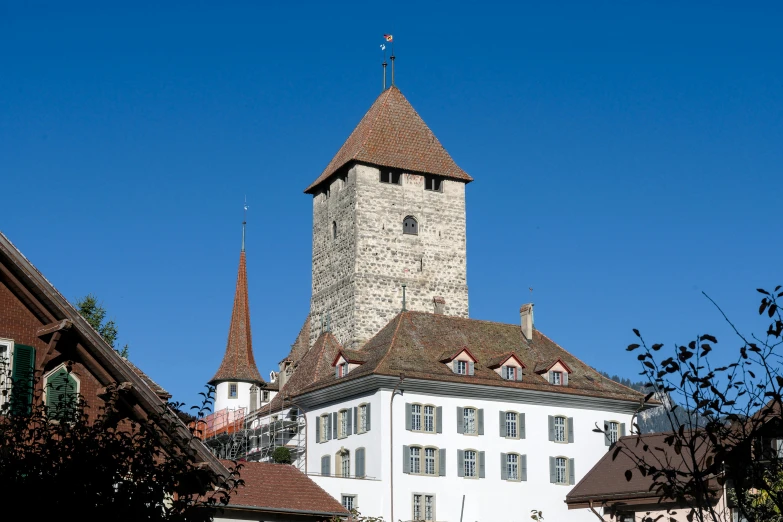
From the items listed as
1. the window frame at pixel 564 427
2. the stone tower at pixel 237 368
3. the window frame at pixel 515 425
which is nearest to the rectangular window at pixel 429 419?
the window frame at pixel 515 425

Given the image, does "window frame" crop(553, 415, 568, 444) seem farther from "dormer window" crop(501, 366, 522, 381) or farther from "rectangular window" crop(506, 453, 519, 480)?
"dormer window" crop(501, 366, 522, 381)

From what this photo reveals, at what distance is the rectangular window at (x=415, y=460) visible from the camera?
53.9m

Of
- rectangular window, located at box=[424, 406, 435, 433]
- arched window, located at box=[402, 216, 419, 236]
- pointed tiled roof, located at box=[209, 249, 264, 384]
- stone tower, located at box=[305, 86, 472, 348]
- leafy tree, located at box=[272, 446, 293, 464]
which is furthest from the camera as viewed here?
pointed tiled roof, located at box=[209, 249, 264, 384]

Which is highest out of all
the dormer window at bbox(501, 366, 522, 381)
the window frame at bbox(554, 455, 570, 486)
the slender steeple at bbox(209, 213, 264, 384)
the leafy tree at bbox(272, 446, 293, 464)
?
the slender steeple at bbox(209, 213, 264, 384)

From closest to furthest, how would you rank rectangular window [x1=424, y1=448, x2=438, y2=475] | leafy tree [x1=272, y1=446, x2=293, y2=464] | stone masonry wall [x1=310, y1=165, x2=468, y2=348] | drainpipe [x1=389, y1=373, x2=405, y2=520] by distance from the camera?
drainpipe [x1=389, y1=373, x2=405, y2=520] < rectangular window [x1=424, y1=448, x2=438, y2=475] < leafy tree [x1=272, y1=446, x2=293, y2=464] < stone masonry wall [x1=310, y1=165, x2=468, y2=348]

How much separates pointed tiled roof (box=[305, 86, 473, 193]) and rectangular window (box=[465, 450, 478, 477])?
18340mm

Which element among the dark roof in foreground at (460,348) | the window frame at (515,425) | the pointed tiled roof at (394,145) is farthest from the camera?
the pointed tiled roof at (394,145)

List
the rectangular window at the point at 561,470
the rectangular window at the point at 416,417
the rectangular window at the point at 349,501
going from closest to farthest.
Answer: the rectangular window at the point at 349,501
the rectangular window at the point at 416,417
the rectangular window at the point at 561,470

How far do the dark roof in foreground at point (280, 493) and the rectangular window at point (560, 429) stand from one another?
18.8 m

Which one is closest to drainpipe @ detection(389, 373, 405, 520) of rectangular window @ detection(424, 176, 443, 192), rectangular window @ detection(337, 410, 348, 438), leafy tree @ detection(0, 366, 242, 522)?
rectangular window @ detection(337, 410, 348, 438)

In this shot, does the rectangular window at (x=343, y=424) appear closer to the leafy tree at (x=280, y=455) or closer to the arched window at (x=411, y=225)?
the leafy tree at (x=280, y=455)

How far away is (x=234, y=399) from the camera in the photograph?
81.8 metres

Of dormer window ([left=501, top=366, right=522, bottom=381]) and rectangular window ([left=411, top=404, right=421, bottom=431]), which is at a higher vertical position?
dormer window ([left=501, top=366, right=522, bottom=381])

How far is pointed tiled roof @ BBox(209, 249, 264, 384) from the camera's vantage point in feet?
270
